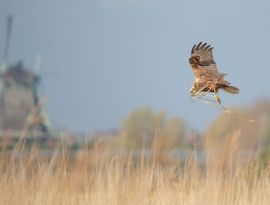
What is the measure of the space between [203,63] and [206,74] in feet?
0.39

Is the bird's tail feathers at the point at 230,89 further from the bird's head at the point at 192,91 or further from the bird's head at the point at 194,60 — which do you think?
the bird's head at the point at 194,60

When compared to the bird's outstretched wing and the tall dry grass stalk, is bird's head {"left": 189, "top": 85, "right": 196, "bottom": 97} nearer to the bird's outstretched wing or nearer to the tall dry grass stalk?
the bird's outstretched wing

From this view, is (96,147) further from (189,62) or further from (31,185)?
(189,62)

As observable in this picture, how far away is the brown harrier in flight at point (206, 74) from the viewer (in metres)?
4.09

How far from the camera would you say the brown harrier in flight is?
4.09 metres

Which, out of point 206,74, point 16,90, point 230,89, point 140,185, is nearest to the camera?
point 230,89

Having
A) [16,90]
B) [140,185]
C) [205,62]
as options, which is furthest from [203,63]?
[16,90]

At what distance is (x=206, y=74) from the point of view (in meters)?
4.21

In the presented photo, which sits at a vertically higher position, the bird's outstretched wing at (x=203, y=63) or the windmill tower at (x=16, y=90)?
the windmill tower at (x=16, y=90)

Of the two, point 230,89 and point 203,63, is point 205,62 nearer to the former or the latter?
point 203,63

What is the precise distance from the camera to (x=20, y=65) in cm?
4809

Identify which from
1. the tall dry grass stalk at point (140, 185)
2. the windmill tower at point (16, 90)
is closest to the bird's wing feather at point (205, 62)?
the tall dry grass stalk at point (140, 185)

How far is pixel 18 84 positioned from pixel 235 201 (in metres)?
42.0

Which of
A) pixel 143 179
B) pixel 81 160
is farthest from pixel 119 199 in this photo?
pixel 81 160
